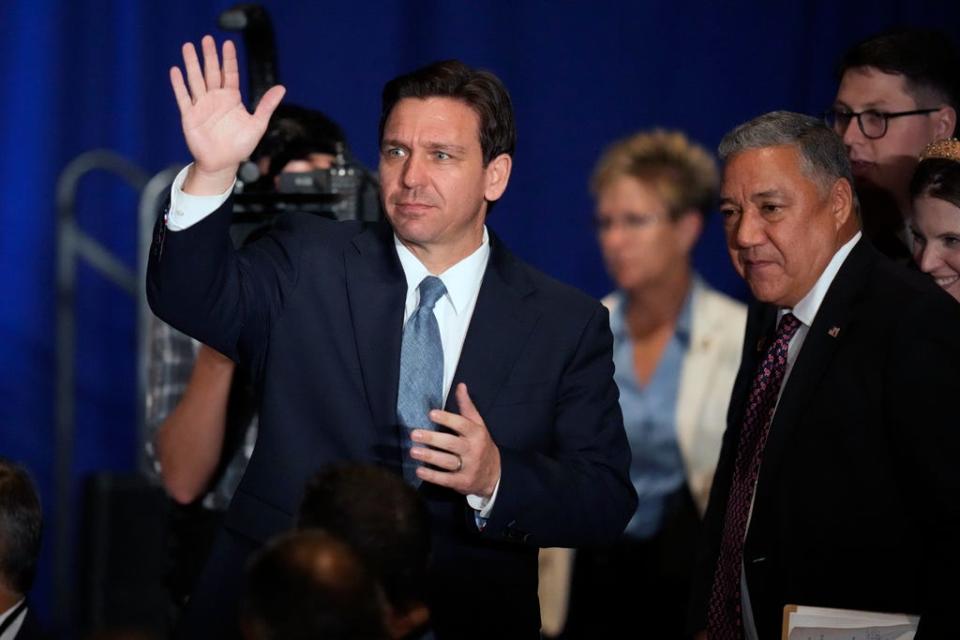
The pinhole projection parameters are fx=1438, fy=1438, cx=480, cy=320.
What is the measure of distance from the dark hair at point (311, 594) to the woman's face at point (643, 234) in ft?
7.80

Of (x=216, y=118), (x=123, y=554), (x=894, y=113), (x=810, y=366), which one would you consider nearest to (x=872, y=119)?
(x=894, y=113)

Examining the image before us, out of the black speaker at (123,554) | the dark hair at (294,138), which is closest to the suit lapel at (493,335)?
the dark hair at (294,138)

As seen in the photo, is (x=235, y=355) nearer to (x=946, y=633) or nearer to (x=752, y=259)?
(x=752, y=259)

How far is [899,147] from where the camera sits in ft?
8.93

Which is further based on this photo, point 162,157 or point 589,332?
point 162,157

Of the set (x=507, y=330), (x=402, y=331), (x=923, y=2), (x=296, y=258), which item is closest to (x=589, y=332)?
(x=507, y=330)

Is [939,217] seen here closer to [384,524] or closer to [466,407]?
[466,407]

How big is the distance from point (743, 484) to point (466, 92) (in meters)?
0.74

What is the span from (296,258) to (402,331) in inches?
7.2

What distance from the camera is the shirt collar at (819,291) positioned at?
2.22m

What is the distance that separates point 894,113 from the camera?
2719 millimetres

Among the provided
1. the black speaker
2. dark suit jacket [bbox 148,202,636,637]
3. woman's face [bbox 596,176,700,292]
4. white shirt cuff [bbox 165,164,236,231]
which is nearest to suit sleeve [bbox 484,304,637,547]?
dark suit jacket [bbox 148,202,636,637]

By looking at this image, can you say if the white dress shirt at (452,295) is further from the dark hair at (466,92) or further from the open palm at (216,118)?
the open palm at (216,118)

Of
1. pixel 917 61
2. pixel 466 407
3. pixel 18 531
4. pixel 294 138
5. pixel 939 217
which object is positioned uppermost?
pixel 917 61
